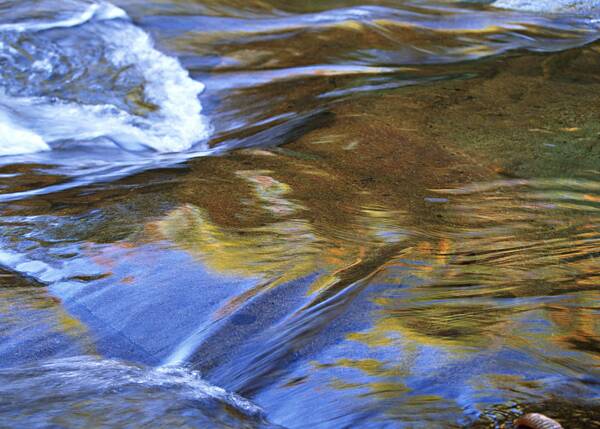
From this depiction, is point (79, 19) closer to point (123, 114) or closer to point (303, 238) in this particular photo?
point (123, 114)

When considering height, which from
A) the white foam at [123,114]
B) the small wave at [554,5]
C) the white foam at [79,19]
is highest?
the small wave at [554,5]

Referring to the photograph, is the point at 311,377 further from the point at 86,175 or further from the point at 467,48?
the point at 467,48

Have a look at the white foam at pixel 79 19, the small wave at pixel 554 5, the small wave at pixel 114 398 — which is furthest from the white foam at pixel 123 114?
the small wave at pixel 554 5

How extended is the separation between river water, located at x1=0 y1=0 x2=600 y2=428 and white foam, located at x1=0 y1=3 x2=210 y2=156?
3 centimetres

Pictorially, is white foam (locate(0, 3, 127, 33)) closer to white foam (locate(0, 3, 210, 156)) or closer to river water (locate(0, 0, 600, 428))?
white foam (locate(0, 3, 210, 156))

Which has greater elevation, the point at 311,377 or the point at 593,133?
the point at 593,133

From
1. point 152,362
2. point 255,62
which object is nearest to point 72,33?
point 255,62

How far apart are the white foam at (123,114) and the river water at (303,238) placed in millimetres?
27

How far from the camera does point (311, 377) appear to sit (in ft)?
8.22

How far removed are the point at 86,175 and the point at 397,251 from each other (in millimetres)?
1971

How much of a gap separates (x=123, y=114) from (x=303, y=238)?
9.58 feet

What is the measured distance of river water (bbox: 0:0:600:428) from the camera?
240 centimetres

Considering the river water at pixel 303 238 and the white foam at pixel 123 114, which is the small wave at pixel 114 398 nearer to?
the river water at pixel 303 238

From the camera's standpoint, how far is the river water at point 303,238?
2398 mm
